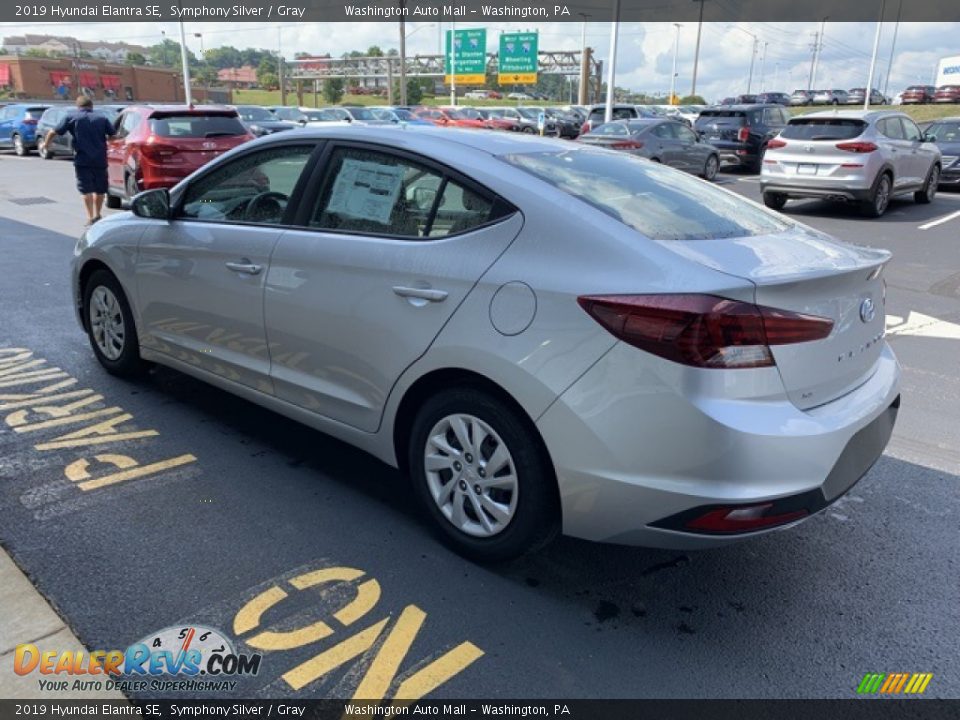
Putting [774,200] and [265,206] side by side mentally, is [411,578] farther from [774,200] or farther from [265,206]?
[774,200]

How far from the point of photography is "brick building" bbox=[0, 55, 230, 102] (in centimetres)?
6262

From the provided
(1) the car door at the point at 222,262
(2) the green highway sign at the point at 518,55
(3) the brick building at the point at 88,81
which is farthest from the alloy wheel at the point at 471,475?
(3) the brick building at the point at 88,81

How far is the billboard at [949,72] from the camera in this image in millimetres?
56969

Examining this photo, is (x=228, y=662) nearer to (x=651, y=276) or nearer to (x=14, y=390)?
(x=651, y=276)

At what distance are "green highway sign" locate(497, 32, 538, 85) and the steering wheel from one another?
154 ft

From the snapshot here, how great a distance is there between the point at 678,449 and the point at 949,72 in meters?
68.8

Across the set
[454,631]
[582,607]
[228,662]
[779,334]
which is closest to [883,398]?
[779,334]

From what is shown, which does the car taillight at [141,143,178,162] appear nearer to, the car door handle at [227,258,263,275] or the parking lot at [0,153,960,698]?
the parking lot at [0,153,960,698]

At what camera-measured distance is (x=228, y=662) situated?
2.48 metres

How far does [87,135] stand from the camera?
35.3 ft

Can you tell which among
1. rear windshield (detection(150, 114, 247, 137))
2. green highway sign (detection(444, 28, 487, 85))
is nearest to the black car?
rear windshield (detection(150, 114, 247, 137))

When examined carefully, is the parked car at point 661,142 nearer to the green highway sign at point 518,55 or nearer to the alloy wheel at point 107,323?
the alloy wheel at point 107,323

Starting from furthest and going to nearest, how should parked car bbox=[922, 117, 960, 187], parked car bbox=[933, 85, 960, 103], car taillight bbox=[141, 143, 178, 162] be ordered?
parked car bbox=[933, 85, 960, 103] → parked car bbox=[922, 117, 960, 187] → car taillight bbox=[141, 143, 178, 162]

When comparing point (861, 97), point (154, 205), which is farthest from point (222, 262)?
point (861, 97)
